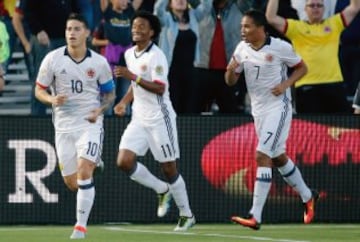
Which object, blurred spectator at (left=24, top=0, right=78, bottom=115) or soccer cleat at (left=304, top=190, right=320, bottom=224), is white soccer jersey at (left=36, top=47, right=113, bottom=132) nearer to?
soccer cleat at (left=304, top=190, right=320, bottom=224)

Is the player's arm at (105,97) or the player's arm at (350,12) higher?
the player's arm at (350,12)

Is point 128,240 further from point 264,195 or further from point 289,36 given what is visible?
point 289,36

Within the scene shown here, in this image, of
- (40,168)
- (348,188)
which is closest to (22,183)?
(40,168)

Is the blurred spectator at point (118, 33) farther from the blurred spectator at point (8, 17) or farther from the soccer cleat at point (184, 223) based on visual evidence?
the soccer cleat at point (184, 223)

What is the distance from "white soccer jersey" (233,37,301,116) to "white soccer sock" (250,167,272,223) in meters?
0.70

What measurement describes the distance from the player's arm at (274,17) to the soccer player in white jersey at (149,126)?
2357 mm

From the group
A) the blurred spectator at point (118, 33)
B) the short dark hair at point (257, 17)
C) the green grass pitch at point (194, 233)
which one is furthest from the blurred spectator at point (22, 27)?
the short dark hair at point (257, 17)

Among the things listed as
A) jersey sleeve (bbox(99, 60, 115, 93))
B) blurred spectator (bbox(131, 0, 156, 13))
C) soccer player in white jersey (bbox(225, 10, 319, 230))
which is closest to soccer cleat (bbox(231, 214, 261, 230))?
soccer player in white jersey (bbox(225, 10, 319, 230))

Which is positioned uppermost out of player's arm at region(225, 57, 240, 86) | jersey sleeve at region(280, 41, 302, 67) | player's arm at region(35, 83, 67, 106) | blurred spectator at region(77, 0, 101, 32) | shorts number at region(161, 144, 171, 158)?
blurred spectator at region(77, 0, 101, 32)

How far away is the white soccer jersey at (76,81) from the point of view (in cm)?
1581

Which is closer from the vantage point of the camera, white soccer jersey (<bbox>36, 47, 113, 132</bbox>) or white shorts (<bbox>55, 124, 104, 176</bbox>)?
white shorts (<bbox>55, 124, 104, 176</bbox>)

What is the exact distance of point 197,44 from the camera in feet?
64.1

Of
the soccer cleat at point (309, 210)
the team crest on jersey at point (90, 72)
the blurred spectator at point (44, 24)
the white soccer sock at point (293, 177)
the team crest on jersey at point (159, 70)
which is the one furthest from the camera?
the blurred spectator at point (44, 24)

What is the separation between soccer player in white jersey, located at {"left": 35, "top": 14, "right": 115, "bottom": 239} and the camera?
1573cm
